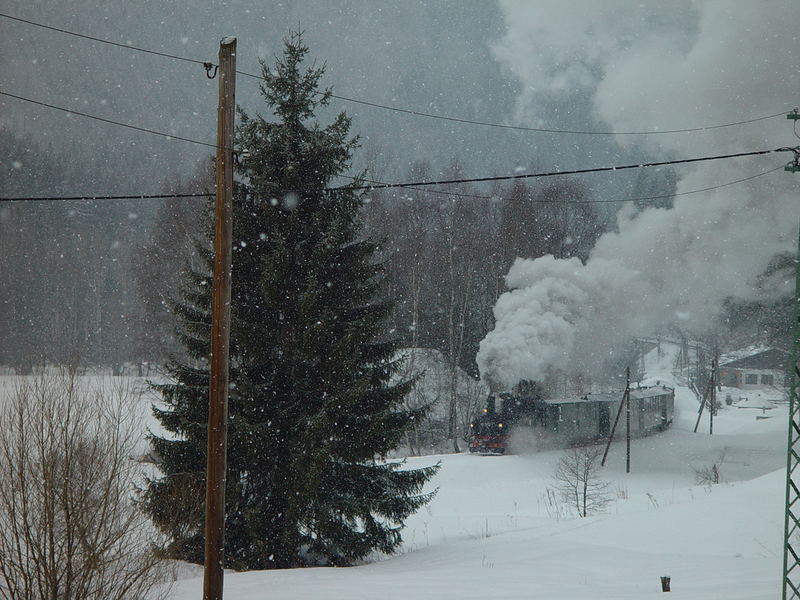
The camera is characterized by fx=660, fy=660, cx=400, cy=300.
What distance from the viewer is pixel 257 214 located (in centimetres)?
1116

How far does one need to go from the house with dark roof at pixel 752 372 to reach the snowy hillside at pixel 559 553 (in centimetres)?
4289

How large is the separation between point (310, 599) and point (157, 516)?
267 centimetres

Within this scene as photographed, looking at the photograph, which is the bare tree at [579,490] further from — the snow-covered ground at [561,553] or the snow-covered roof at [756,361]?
the snow-covered roof at [756,361]

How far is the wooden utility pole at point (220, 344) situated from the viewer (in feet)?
19.0

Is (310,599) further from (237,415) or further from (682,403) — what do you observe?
(682,403)

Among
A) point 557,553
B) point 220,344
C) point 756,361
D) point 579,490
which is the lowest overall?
point 579,490

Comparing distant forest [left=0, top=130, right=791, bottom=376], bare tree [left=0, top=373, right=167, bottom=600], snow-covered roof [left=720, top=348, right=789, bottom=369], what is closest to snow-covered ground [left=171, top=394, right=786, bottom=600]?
bare tree [left=0, top=373, right=167, bottom=600]

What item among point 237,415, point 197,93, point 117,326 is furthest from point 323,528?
point 197,93

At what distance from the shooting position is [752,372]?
198 feet

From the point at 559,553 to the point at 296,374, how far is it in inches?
201

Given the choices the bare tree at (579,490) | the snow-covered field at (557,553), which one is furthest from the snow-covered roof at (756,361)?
the bare tree at (579,490)

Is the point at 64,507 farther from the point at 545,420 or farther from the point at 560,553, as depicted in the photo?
the point at 545,420

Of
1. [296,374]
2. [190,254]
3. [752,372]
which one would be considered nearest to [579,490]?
[296,374]

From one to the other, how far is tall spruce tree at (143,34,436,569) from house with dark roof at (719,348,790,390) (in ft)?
180
